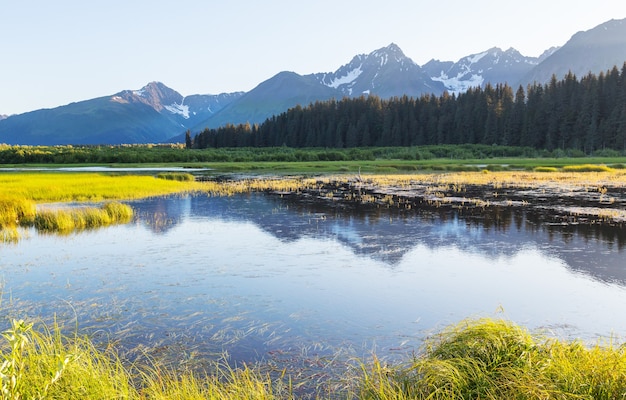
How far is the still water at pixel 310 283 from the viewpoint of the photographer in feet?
35.9

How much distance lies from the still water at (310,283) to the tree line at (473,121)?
9858 cm

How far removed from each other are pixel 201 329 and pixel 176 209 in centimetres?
2356

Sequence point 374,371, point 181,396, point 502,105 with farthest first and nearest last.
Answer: point 502,105 → point 374,371 → point 181,396

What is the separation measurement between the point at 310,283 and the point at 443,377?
7820mm

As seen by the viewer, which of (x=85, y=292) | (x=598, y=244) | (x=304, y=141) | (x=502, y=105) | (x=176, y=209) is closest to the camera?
(x=85, y=292)

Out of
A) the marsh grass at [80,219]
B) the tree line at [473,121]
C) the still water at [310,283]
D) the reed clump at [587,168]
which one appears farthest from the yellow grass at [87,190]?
the tree line at [473,121]

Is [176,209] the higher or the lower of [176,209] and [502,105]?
the lower

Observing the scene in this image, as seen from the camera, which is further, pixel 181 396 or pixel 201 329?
pixel 201 329

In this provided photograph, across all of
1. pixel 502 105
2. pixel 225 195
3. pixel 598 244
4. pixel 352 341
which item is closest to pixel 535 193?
pixel 598 244

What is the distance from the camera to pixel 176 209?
3362cm

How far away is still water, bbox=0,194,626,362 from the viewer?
11.0 meters

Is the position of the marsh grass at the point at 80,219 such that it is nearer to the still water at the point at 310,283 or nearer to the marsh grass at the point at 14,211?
the marsh grass at the point at 14,211

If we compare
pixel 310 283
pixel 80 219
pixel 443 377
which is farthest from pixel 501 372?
pixel 80 219

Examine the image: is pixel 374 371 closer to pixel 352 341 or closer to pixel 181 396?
pixel 352 341
